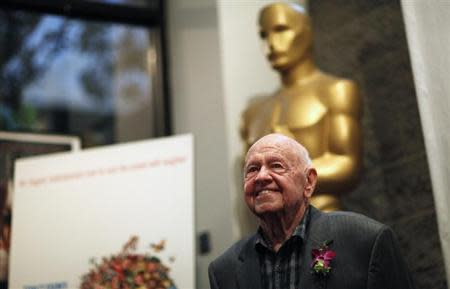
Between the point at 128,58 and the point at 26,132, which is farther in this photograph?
the point at 128,58

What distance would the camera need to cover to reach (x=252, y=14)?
10.6ft

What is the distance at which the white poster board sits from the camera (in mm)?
2691

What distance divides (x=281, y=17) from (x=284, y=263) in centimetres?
142

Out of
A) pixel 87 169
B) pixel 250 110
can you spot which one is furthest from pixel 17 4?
pixel 250 110

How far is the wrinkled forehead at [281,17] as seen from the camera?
2.72 meters

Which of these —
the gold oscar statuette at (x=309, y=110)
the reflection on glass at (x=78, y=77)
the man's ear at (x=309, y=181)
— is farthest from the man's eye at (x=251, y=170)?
the reflection on glass at (x=78, y=77)

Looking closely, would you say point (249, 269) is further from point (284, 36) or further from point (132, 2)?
point (132, 2)

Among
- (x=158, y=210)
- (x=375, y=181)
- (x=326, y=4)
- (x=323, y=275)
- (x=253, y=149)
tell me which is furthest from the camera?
(x=326, y=4)

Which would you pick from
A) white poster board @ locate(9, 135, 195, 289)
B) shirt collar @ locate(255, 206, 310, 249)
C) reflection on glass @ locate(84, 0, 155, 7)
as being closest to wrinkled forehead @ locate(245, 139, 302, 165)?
shirt collar @ locate(255, 206, 310, 249)

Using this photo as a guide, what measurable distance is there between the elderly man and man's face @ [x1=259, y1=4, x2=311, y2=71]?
1104mm

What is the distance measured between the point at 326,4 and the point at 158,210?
4.88 feet

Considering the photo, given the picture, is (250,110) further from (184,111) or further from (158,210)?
(184,111)

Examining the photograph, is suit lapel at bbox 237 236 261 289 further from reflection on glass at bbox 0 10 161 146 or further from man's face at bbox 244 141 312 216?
reflection on glass at bbox 0 10 161 146

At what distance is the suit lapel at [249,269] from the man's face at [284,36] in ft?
4.01
